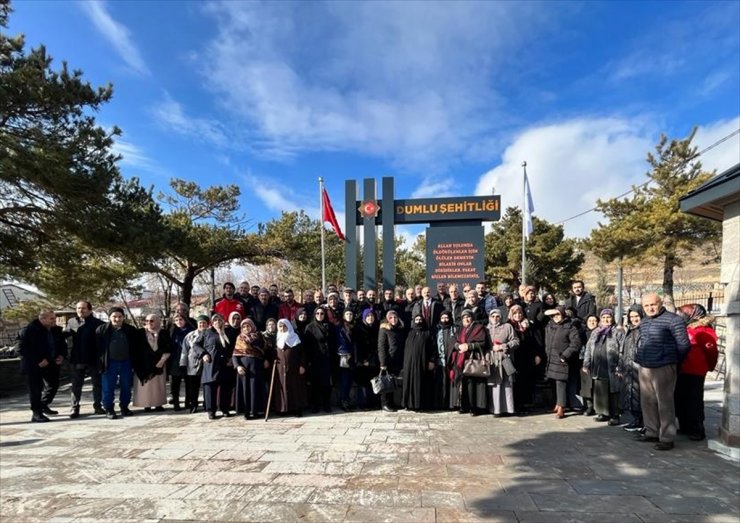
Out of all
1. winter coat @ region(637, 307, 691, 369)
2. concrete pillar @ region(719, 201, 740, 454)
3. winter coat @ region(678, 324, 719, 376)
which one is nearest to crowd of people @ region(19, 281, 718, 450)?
winter coat @ region(678, 324, 719, 376)

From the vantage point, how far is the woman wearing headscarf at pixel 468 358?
21.9 ft

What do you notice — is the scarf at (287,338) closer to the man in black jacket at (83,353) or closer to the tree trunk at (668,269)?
the man in black jacket at (83,353)

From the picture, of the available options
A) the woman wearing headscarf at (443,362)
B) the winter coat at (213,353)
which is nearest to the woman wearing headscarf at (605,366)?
the woman wearing headscarf at (443,362)

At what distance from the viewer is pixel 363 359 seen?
7238mm

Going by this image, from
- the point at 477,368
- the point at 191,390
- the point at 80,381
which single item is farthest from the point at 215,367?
the point at 477,368

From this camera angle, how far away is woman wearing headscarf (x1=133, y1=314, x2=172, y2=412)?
7.54 meters

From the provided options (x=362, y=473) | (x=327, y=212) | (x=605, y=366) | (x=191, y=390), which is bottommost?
(x=362, y=473)

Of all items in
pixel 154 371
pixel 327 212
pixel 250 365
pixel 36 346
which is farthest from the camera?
pixel 327 212

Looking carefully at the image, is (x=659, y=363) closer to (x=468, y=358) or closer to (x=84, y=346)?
(x=468, y=358)

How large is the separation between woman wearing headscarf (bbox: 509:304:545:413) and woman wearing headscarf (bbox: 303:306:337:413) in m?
3.03

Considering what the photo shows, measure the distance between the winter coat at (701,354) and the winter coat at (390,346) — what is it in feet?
12.7

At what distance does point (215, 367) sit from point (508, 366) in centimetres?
465

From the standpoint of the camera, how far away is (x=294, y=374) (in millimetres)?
6848

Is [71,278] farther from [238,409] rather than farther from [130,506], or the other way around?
[130,506]
